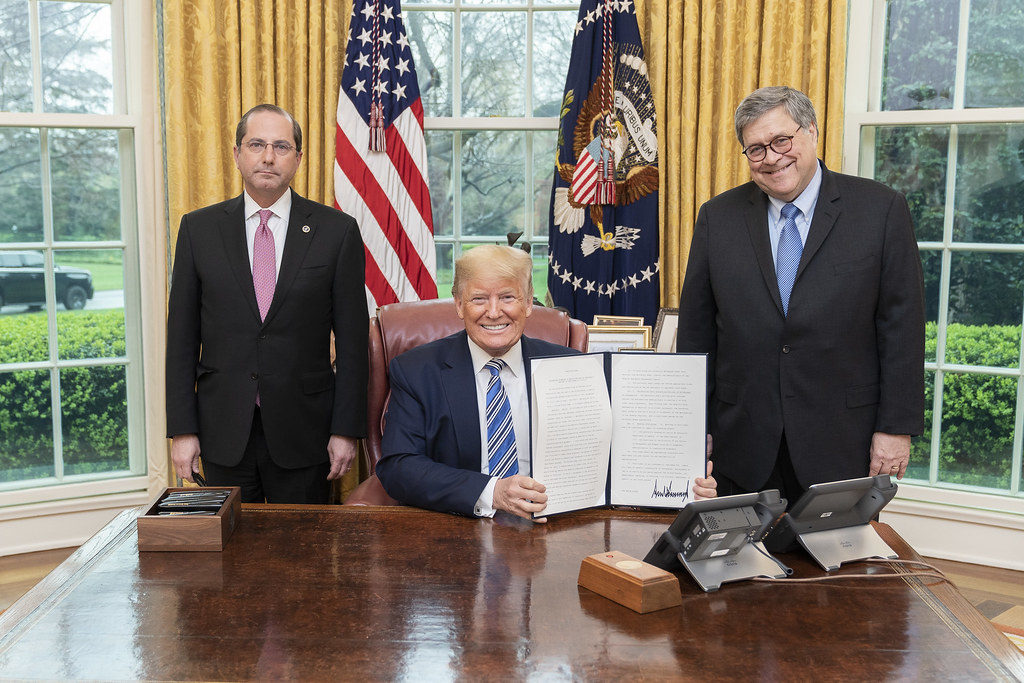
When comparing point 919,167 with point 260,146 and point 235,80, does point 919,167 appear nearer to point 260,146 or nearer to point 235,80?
point 260,146

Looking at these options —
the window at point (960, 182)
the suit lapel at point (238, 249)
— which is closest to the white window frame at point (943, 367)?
the window at point (960, 182)

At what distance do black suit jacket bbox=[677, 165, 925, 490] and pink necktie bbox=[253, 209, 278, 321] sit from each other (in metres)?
1.21

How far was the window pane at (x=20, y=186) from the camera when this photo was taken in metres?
3.56

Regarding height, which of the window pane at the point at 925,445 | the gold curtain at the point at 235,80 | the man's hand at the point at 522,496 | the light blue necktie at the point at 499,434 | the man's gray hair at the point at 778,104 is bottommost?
the window pane at the point at 925,445

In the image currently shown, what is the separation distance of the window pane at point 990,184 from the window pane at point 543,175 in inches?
64.7

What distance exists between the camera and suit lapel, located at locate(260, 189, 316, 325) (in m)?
2.48

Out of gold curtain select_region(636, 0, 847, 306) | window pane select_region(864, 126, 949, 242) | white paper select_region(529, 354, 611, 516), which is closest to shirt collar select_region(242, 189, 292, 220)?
white paper select_region(529, 354, 611, 516)

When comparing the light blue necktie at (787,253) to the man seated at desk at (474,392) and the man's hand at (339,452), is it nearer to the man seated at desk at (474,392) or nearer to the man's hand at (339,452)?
the man seated at desk at (474,392)

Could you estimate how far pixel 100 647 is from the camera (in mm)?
1269

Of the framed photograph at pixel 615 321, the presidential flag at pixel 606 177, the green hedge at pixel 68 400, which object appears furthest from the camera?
the green hedge at pixel 68 400

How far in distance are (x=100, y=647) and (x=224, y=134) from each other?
2.68 metres

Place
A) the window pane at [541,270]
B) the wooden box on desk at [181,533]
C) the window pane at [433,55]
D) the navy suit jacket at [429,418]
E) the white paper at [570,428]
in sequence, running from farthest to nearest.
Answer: the window pane at [541,270] → the window pane at [433,55] → the navy suit jacket at [429,418] → the white paper at [570,428] → the wooden box on desk at [181,533]

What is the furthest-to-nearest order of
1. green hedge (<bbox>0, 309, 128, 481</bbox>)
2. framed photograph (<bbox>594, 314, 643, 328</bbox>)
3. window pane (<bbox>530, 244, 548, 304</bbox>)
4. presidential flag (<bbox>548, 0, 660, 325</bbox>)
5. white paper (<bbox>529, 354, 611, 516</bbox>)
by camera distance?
1. window pane (<bbox>530, 244, 548, 304</bbox>)
2. green hedge (<bbox>0, 309, 128, 481</bbox>)
3. presidential flag (<bbox>548, 0, 660, 325</bbox>)
4. framed photograph (<bbox>594, 314, 643, 328</bbox>)
5. white paper (<bbox>529, 354, 611, 516</bbox>)

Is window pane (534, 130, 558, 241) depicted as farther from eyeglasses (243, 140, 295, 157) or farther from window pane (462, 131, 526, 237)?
eyeglasses (243, 140, 295, 157)
